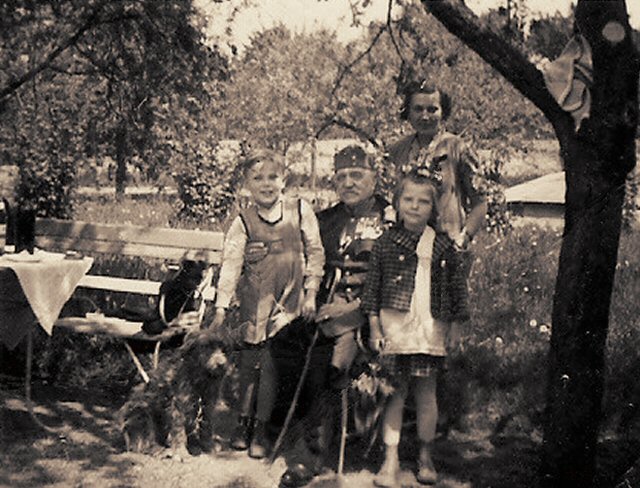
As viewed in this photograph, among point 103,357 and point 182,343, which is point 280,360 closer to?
point 182,343

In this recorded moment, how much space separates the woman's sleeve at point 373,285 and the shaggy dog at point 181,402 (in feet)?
3.16

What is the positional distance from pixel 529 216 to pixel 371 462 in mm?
8207

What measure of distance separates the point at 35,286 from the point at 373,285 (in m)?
2.08

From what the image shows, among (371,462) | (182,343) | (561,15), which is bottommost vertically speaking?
(371,462)

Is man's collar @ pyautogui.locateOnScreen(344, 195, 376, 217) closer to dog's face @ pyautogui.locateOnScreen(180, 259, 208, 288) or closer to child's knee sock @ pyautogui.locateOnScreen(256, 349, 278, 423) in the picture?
child's knee sock @ pyautogui.locateOnScreen(256, 349, 278, 423)

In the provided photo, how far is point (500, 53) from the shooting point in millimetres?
→ 3748

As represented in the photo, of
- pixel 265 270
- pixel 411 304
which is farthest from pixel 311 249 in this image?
pixel 411 304

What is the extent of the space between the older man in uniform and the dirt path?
21 centimetres

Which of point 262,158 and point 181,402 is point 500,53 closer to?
point 262,158

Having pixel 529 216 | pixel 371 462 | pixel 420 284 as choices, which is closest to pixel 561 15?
pixel 420 284

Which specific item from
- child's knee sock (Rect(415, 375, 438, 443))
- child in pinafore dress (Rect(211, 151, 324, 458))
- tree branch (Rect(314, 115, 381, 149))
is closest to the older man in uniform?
child in pinafore dress (Rect(211, 151, 324, 458))

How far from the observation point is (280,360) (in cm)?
446

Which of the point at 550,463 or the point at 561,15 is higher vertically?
the point at 561,15

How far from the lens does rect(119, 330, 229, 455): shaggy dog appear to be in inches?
180
